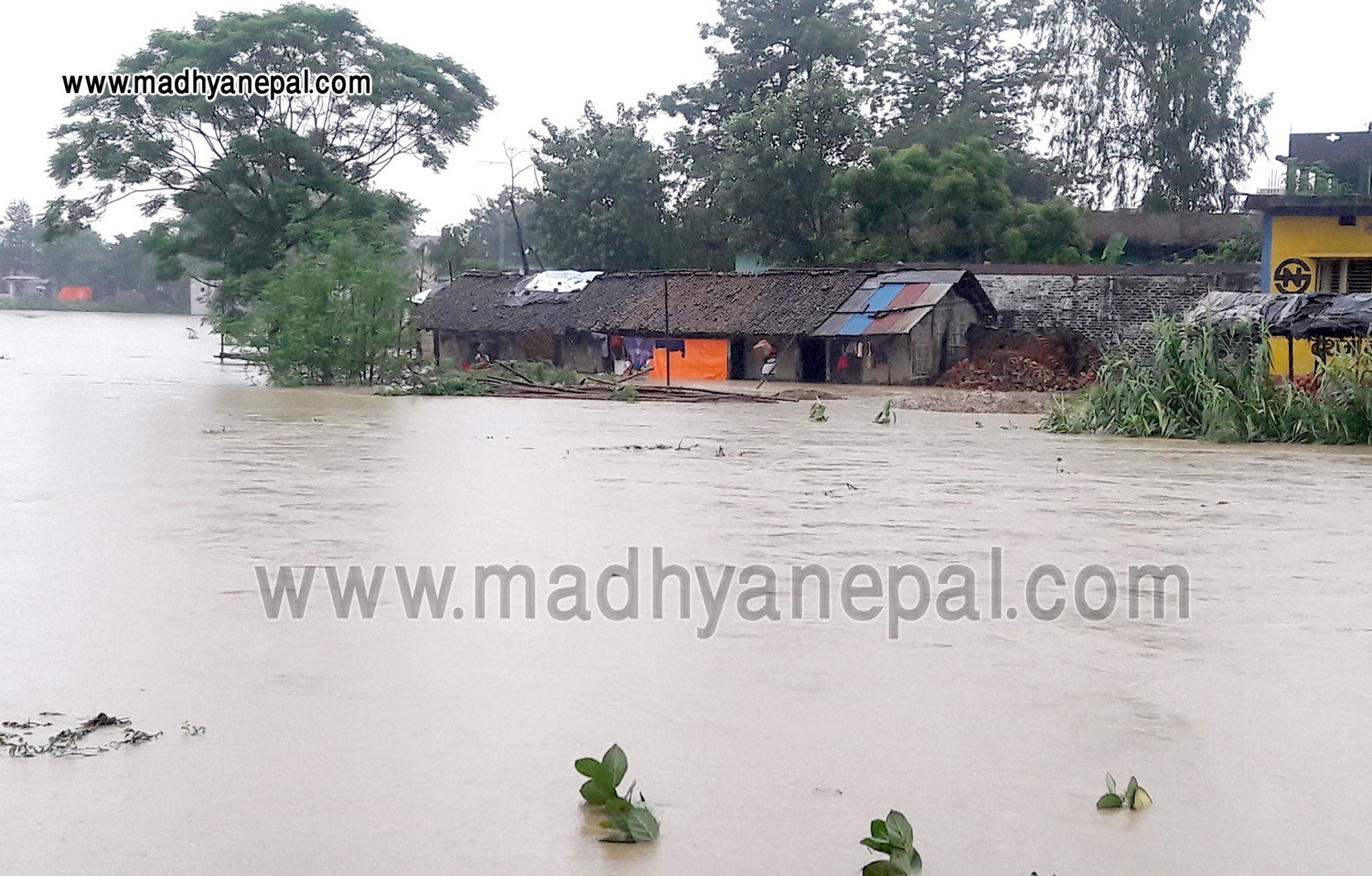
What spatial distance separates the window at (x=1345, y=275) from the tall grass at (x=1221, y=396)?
15.3ft

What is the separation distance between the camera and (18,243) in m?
101

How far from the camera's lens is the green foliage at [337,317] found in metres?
31.1

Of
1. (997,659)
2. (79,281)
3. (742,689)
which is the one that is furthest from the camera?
(79,281)

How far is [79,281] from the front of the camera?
9781 centimetres

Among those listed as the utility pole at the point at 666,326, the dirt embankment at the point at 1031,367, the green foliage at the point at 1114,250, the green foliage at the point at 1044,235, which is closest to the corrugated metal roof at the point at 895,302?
the dirt embankment at the point at 1031,367

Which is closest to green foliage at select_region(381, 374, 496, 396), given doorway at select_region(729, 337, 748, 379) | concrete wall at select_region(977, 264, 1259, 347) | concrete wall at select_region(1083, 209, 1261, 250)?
doorway at select_region(729, 337, 748, 379)

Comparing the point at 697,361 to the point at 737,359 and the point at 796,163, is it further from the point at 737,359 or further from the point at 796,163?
the point at 796,163

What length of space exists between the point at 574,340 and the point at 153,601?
31.5 m

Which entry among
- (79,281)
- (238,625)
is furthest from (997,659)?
(79,281)

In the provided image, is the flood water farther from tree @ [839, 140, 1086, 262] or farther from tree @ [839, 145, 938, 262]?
tree @ [839, 145, 938, 262]

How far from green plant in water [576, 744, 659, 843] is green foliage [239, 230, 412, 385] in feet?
90.3

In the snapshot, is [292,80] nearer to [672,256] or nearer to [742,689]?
[672,256]

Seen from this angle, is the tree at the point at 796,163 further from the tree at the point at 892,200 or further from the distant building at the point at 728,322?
the distant building at the point at 728,322

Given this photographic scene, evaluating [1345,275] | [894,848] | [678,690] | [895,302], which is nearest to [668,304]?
[895,302]
